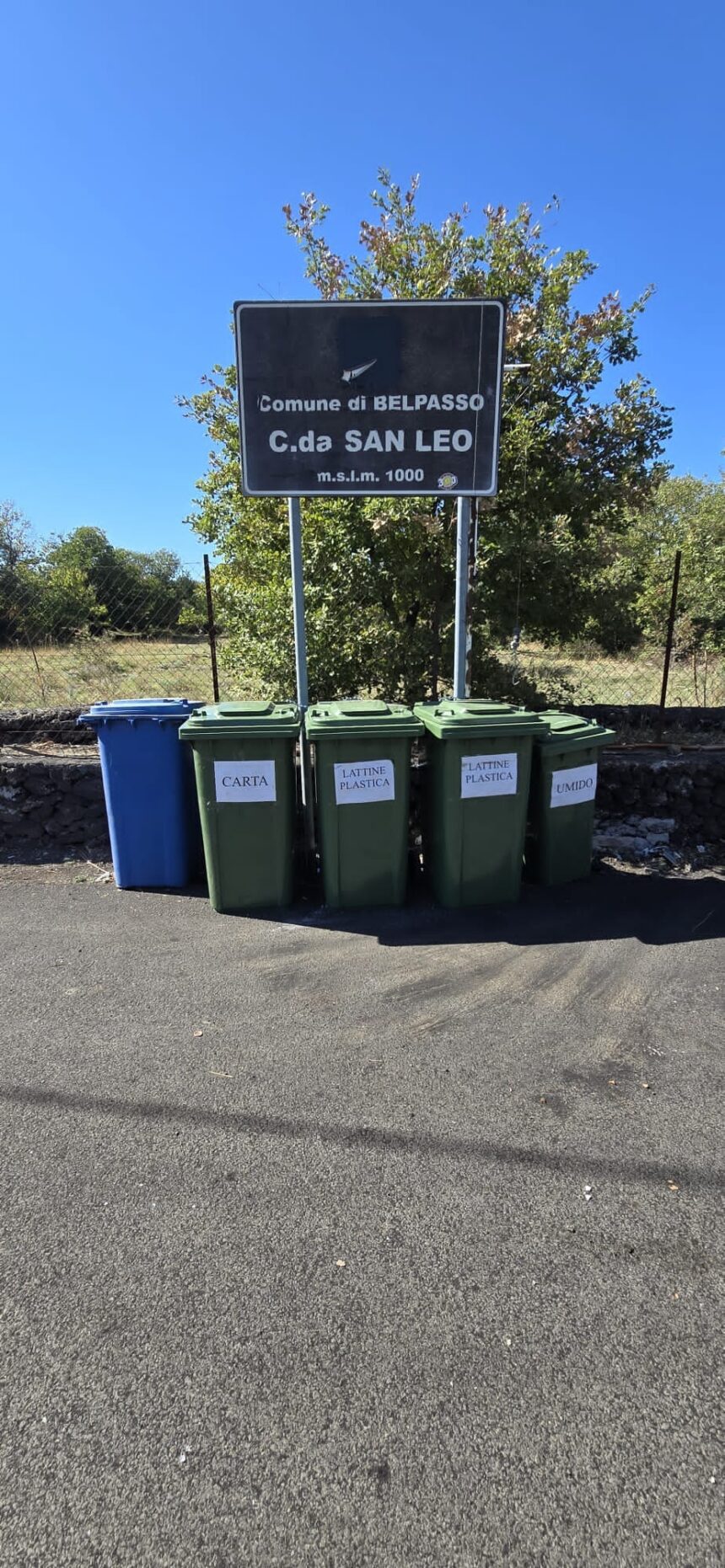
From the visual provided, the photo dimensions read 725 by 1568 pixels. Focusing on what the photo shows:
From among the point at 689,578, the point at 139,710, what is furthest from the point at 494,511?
the point at 689,578

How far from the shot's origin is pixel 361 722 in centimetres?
436

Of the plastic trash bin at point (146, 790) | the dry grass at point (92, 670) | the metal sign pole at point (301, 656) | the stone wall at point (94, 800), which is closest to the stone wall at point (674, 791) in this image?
the stone wall at point (94, 800)

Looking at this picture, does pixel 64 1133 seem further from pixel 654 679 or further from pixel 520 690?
pixel 654 679

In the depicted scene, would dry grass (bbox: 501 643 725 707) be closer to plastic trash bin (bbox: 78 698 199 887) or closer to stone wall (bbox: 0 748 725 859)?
stone wall (bbox: 0 748 725 859)

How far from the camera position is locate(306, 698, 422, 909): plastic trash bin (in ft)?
14.2

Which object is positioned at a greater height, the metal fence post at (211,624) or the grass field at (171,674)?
the metal fence post at (211,624)

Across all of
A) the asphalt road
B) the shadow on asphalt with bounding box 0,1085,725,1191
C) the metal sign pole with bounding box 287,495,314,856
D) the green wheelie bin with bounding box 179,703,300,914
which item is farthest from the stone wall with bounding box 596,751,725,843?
the shadow on asphalt with bounding box 0,1085,725,1191

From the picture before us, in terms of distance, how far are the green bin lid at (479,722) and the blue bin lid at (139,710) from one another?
1537mm

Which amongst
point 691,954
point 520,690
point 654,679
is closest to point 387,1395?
point 691,954

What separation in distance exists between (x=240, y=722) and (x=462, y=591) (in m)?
1.90

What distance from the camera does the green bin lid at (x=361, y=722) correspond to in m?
4.26

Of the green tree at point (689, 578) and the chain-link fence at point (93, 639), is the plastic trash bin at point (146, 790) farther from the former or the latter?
the green tree at point (689, 578)

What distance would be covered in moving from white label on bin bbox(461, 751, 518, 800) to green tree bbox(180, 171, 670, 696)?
2543 mm

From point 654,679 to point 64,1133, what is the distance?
985 cm
